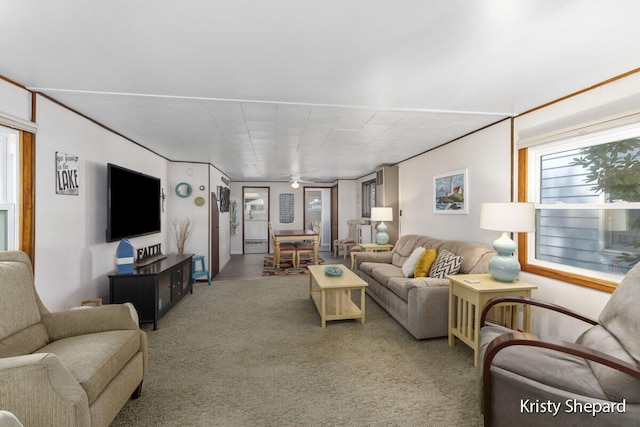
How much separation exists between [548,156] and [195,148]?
4442 mm

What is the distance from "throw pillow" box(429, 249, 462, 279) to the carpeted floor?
28.8 inches

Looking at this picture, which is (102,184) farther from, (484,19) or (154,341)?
(484,19)

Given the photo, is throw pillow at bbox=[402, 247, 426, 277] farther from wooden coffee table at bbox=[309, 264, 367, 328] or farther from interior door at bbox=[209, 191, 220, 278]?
interior door at bbox=[209, 191, 220, 278]

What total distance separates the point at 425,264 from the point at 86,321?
3222mm

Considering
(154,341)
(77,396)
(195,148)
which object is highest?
(195,148)

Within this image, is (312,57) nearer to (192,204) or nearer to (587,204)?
(587,204)

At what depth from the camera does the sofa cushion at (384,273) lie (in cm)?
363

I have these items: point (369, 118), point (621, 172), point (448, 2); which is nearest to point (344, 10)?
point (448, 2)

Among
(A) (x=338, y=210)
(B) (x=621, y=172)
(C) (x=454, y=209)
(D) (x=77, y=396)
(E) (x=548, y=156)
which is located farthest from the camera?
(A) (x=338, y=210)

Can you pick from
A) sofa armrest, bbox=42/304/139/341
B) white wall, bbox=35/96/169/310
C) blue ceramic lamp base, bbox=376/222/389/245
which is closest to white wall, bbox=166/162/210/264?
white wall, bbox=35/96/169/310

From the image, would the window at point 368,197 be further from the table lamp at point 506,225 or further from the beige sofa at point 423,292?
the table lamp at point 506,225

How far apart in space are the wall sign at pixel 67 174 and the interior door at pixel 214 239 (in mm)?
2834

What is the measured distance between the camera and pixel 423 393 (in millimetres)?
1983

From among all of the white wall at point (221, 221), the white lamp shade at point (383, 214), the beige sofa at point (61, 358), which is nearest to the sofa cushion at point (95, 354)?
the beige sofa at point (61, 358)
